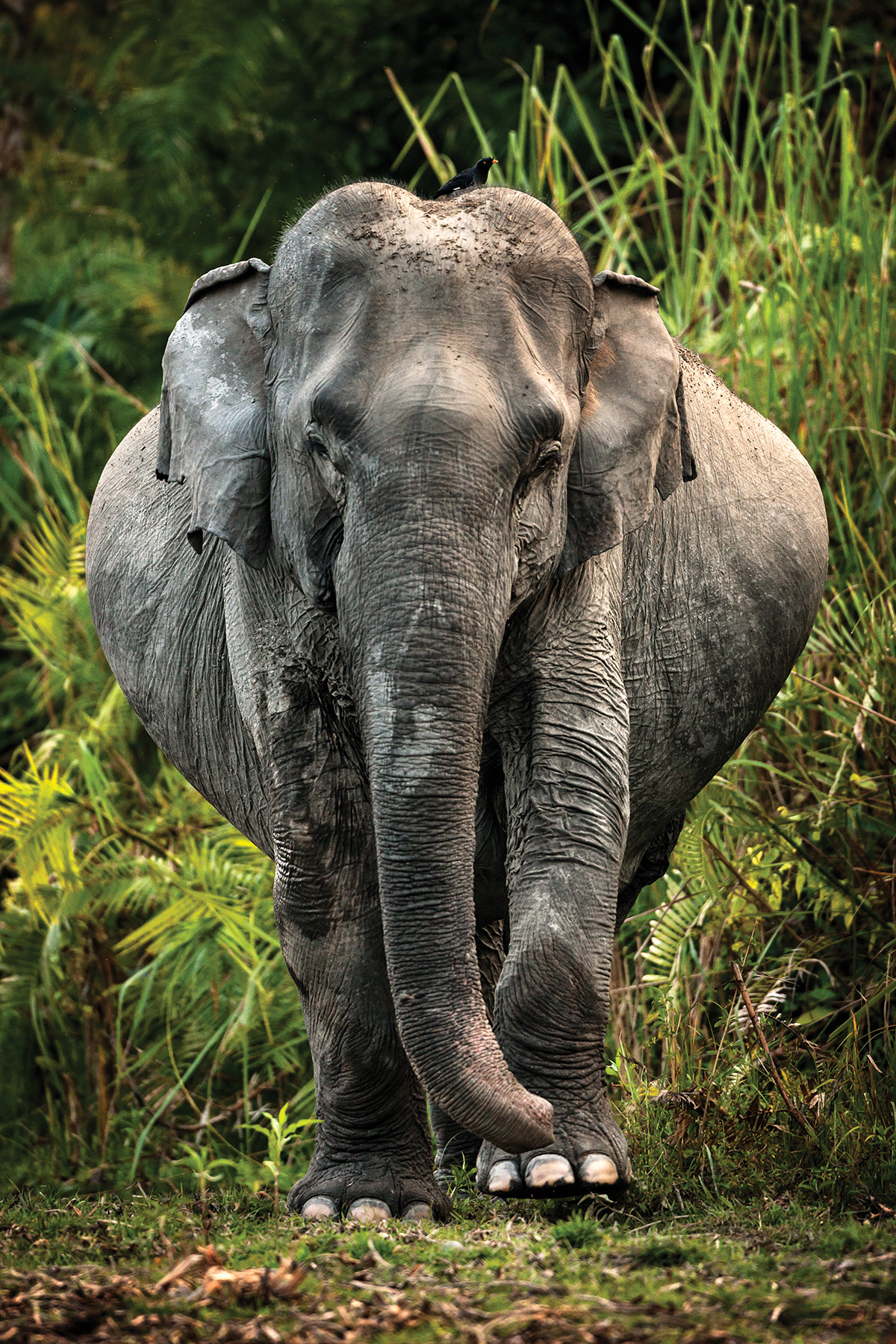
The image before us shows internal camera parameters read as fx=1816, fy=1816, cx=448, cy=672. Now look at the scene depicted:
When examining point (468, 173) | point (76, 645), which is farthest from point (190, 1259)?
point (76, 645)

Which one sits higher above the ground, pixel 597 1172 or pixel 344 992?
pixel 344 992

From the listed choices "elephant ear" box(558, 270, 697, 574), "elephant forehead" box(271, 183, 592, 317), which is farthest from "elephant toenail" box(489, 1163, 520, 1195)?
"elephant forehead" box(271, 183, 592, 317)

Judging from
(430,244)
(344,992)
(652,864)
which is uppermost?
(430,244)

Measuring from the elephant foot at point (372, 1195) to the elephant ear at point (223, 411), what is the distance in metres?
1.33

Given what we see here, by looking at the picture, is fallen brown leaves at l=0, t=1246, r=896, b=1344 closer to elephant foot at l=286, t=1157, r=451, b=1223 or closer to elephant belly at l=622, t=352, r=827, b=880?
elephant foot at l=286, t=1157, r=451, b=1223

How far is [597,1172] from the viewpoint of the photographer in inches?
139

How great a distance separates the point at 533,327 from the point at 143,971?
319cm

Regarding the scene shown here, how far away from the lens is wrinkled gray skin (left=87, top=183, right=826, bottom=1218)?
3.25 meters

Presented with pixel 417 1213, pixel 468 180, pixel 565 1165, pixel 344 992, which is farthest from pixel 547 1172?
pixel 468 180

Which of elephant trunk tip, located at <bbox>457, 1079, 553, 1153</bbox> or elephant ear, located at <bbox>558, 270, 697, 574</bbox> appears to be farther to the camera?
elephant ear, located at <bbox>558, 270, 697, 574</bbox>

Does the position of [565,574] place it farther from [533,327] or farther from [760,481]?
[760,481]

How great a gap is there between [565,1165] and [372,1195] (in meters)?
0.58

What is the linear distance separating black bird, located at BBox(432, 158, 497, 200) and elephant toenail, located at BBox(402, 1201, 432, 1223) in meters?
2.16

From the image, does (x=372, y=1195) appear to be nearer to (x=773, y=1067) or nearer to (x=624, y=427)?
(x=773, y=1067)
